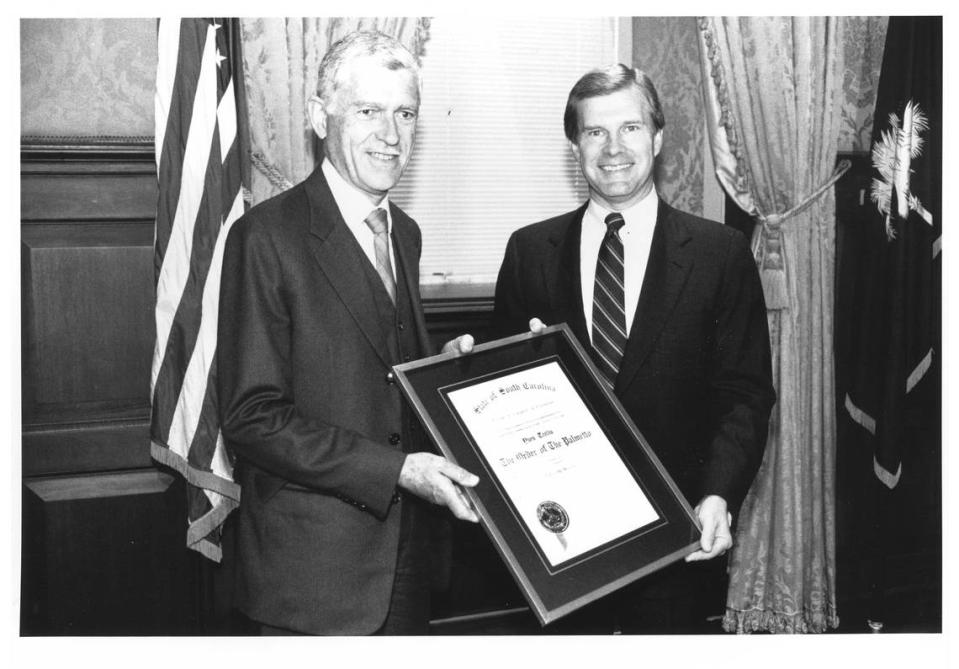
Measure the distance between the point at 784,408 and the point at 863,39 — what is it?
1.37 meters

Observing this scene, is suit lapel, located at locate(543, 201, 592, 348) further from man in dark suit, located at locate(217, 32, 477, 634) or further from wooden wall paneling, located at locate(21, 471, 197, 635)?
wooden wall paneling, located at locate(21, 471, 197, 635)

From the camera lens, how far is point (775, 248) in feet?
9.80

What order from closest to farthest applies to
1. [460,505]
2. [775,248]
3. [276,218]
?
1. [460,505]
2. [276,218]
3. [775,248]

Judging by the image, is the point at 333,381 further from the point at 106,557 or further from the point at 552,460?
the point at 106,557

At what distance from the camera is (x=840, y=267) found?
3.10 meters

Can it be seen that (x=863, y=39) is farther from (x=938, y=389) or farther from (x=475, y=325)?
(x=475, y=325)

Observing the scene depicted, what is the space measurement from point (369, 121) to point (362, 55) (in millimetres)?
148

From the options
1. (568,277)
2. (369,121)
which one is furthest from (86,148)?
(568,277)

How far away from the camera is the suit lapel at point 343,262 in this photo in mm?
1895

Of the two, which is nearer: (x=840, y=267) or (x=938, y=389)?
(x=938, y=389)

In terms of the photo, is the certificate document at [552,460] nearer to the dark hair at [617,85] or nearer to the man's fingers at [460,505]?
the man's fingers at [460,505]

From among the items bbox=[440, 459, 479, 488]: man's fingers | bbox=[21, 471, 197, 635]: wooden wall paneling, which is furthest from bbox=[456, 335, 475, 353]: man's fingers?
bbox=[21, 471, 197, 635]: wooden wall paneling

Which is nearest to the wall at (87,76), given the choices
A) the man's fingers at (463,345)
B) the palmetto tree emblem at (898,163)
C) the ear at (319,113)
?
the ear at (319,113)

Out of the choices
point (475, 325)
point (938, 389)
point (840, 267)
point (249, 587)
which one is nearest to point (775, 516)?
point (938, 389)
